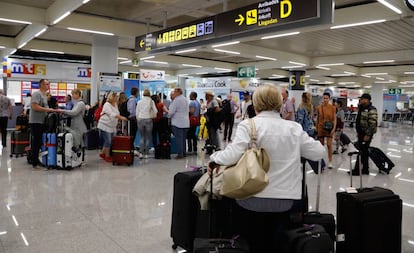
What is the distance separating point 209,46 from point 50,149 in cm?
384

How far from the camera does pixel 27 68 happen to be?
52.1 ft

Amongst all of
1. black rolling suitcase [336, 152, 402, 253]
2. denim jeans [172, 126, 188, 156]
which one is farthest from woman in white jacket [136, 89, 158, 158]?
black rolling suitcase [336, 152, 402, 253]

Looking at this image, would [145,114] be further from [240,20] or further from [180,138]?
[240,20]

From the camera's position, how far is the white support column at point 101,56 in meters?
10.5

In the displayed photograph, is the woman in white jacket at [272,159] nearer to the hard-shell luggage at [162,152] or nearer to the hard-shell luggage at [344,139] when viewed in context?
the hard-shell luggage at [162,152]

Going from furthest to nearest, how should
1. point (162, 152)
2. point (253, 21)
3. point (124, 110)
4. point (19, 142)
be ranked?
point (124, 110) → point (162, 152) → point (19, 142) → point (253, 21)

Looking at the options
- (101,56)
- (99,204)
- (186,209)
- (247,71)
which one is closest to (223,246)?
(186,209)

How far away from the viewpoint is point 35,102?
6.16 metres

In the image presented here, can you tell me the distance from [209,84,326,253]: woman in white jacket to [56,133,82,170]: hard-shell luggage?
191 inches

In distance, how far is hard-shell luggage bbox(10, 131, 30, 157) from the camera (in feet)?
26.5

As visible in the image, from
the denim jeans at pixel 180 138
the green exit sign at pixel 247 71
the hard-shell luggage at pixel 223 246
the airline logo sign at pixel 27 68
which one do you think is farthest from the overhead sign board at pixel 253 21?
the airline logo sign at pixel 27 68

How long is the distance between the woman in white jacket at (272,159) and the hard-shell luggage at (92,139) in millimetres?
7770

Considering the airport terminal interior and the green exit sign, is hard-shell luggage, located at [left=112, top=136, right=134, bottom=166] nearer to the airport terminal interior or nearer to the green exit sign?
the airport terminal interior

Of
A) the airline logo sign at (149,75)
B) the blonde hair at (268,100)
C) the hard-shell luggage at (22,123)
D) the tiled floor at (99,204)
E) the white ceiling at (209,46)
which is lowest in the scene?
the tiled floor at (99,204)
